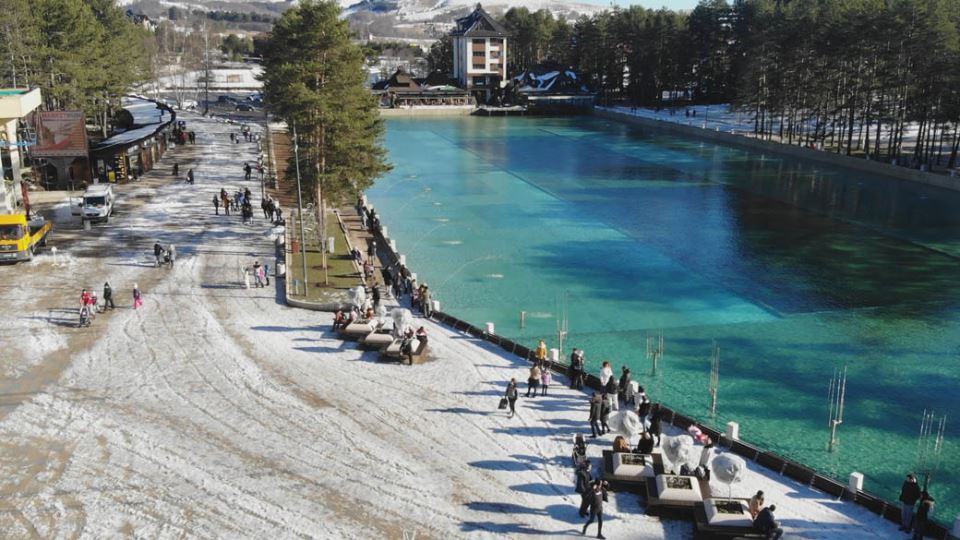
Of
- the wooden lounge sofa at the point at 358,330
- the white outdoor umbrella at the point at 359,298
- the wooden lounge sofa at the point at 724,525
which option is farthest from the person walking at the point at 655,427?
the white outdoor umbrella at the point at 359,298

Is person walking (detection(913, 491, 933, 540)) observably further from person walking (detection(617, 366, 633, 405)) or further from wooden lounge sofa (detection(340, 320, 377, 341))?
wooden lounge sofa (detection(340, 320, 377, 341))

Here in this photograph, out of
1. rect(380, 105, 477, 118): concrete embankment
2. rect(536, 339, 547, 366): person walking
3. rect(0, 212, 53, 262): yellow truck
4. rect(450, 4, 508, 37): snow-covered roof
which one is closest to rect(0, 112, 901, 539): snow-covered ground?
rect(536, 339, 547, 366): person walking

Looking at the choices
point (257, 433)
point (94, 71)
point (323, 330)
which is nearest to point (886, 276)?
point (323, 330)

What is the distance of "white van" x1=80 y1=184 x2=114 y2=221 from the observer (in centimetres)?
4262

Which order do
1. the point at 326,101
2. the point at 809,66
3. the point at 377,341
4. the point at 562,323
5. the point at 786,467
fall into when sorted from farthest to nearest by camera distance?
the point at 809,66
the point at 326,101
the point at 562,323
the point at 377,341
the point at 786,467

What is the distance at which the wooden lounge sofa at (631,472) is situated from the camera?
18703 millimetres

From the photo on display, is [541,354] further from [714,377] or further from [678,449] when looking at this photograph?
[678,449]

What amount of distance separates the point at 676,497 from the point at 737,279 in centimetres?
2404

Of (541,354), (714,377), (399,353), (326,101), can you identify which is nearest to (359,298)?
(399,353)

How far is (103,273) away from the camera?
35.0 meters

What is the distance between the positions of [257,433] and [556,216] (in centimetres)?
3630

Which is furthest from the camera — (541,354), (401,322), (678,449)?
(401,322)

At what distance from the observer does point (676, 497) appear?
17.6m

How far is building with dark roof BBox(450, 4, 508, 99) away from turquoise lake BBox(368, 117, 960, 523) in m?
72.6
